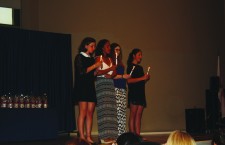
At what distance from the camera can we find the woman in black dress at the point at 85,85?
4.93 meters

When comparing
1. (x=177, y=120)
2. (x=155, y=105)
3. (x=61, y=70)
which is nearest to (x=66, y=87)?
(x=61, y=70)

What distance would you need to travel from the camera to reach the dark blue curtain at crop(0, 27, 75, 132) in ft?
21.2

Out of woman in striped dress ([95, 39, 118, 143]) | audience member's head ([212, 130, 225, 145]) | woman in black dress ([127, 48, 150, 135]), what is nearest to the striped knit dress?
woman in striped dress ([95, 39, 118, 143])

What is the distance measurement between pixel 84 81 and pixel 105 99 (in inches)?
14.3

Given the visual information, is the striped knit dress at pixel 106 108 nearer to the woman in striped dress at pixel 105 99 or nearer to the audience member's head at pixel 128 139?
the woman in striped dress at pixel 105 99

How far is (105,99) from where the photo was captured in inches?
202

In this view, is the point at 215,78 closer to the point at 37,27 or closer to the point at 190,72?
the point at 190,72

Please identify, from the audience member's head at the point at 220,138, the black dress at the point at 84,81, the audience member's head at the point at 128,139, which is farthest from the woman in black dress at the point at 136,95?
the audience member's head at the point at 128,139

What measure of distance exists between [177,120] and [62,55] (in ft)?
9.42

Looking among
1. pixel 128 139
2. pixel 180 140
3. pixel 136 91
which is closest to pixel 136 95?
pixel 136 91

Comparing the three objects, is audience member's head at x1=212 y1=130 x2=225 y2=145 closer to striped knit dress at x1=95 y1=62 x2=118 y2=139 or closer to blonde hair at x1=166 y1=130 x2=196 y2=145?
blonde hair at x1=166 y1=130 x2=196 y2=145

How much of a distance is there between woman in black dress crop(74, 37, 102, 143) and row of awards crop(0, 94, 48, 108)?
119cm

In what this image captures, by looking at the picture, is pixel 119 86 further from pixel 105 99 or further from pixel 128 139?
pixel 128 139

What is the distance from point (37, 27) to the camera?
23.5 ft
